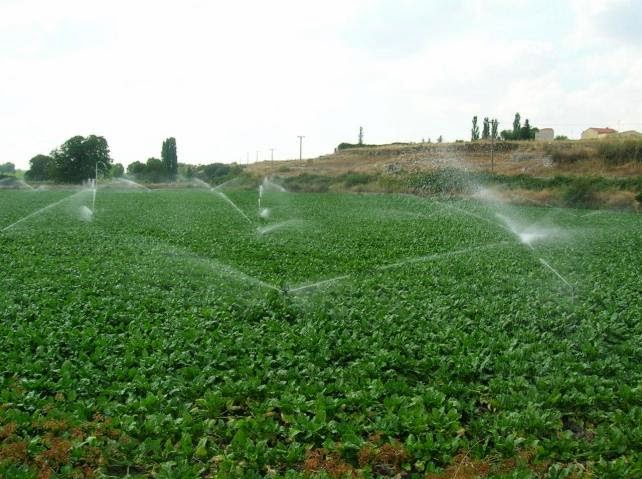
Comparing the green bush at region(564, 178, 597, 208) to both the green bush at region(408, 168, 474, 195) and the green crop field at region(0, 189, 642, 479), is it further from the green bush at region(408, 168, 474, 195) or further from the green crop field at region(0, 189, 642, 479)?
the green crop field at region(0, 189, 642, 479)

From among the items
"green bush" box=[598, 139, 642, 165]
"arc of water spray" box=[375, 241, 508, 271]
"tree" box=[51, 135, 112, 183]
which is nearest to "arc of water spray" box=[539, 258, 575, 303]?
"arc of water spray" box=[375, 241, 508, 271]

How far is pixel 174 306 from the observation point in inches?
322

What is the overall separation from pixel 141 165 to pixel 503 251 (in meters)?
75.4

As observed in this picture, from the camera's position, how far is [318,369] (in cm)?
591

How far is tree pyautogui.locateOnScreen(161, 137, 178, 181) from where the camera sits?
255 feet

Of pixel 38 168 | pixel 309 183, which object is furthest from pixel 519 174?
pixel 38 168

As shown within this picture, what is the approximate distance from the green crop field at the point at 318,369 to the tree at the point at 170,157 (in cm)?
6827

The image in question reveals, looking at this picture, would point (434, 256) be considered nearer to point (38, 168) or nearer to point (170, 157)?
point (170, 157)

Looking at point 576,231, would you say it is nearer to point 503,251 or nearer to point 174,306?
point 503,251

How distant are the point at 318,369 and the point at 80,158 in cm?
7740

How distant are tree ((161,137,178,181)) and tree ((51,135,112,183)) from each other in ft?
26.9

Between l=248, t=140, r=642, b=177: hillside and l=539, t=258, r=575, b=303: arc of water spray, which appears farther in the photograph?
l=248, t=140, r=642, b=177: hillside

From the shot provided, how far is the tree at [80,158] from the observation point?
73.7m

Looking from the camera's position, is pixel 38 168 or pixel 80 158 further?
pixel 38 168
